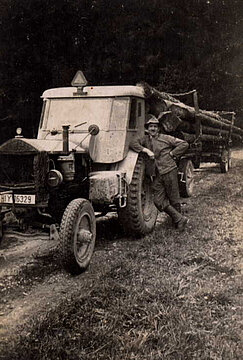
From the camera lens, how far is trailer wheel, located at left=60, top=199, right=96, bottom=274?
200 inches

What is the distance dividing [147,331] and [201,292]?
1.05 meters

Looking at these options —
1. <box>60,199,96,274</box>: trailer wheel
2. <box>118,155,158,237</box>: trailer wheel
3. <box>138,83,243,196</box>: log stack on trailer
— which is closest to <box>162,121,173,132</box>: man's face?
<box>138,83,243,196</box>: log stack on trailer

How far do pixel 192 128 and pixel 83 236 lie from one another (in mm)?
6884

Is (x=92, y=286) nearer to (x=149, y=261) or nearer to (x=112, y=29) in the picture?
(x=149, y=261)

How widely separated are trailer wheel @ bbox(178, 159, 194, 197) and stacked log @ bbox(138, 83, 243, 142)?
64 cm

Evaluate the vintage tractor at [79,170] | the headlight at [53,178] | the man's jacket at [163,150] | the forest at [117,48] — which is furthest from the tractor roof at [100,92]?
the forest at [117,48]

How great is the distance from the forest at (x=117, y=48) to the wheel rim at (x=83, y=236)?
33.4 feet

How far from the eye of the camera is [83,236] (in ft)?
17.6

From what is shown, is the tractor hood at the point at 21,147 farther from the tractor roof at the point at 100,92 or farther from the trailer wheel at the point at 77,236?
the tractor roof at the point at 100,92

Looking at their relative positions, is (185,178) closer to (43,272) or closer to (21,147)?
(43,272)

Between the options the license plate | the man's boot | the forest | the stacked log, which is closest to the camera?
the license plate

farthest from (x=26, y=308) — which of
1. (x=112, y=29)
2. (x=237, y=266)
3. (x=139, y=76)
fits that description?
(x=139, y=76)

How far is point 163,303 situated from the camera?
4.29 m

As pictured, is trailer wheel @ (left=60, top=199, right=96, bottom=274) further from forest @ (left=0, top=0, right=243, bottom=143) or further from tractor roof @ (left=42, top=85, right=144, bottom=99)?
forest @ (left=0, top=0, right=243, bottom=143)
